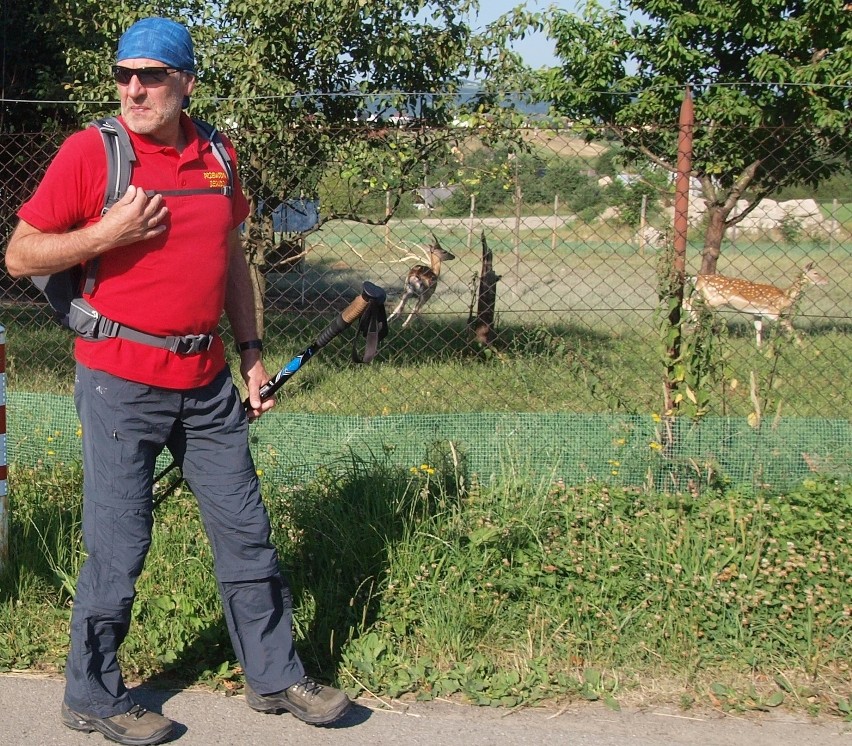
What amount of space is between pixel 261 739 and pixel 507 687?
33.3 inches

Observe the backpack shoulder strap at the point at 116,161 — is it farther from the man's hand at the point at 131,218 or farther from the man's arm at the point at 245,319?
the man's arm at the point at 245,319

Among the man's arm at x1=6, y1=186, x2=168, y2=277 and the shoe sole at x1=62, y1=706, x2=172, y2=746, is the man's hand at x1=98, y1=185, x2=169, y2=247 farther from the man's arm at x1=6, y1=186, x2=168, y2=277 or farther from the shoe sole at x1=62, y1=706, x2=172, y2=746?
the shoe sole at x1=62, y1=706, x2=172, y2=746

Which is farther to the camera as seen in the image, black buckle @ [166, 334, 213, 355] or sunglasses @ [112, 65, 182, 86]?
black buckle @ [166, 334, 213, 355]

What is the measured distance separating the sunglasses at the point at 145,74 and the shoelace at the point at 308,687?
185cm

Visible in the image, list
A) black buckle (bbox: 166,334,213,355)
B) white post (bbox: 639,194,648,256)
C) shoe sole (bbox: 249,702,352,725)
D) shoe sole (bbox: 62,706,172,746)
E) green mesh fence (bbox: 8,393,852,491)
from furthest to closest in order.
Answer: white post (bbox: 639,194,648,256), green mesh fence (bbox: 8,393,852,491), shoe sole (bbox: 249,702,352,725), shoe sole (bbox: 62,706,172,746), black buckle (bbox: 166,334,213,355)

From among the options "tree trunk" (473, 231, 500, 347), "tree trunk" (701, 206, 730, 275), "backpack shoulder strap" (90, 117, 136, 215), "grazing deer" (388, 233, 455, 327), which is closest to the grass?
"backpack shoulder strap" (90, 117, 136, 215)

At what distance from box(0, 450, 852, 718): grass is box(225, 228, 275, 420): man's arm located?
3.06ft

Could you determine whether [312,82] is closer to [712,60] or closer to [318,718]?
[712,60]

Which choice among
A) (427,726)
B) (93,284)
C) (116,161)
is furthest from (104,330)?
(427,726)

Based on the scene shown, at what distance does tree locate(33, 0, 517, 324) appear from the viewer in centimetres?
629

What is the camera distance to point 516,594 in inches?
149

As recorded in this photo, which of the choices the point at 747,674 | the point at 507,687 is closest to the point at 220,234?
the point at 507,687

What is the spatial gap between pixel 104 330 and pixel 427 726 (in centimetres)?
158

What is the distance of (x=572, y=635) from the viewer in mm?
3648
